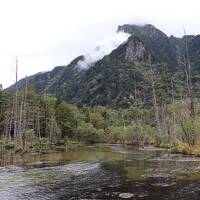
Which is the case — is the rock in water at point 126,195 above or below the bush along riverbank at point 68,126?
below

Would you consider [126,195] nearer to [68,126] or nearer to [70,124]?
[68,126]

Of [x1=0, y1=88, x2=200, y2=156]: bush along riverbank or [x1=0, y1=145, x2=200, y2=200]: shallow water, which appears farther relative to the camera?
[x1=0, y1=88, x2=200, y2=156]: bush along riverbank

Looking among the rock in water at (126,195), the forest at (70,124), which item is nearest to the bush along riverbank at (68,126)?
the forest at (70,124)

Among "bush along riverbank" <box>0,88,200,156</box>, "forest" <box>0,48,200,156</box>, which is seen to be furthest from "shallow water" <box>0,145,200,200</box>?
"bush along riverbank" <box>0,88,200,156</box>

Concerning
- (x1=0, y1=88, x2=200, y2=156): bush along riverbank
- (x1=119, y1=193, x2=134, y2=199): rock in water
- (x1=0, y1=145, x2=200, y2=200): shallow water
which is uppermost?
(x1=0, y1=88, x2=200, y2=156): bush along riverbank

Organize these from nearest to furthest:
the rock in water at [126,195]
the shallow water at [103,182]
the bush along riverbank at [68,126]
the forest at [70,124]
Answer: the rock in water at [126,195], the shallow water at [103,182], the forest at [70,124], the bush along riverbank at [68,126]

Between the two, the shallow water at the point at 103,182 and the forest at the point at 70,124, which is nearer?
the shallow water at the point at 103,182

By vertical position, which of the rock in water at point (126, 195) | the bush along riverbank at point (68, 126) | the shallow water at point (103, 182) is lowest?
the rock in water at point (126, 195)

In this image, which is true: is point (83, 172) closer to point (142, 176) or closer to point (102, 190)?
point (142, 176)

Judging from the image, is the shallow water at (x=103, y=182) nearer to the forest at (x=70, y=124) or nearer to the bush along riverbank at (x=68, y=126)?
the forest at (x=70, y=124)

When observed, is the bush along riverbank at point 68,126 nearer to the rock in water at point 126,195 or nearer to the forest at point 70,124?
the forest at point 70,124

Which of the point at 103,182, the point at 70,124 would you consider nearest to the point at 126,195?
the point at 103,182

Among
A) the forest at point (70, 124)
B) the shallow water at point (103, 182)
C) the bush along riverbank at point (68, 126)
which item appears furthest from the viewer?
the bush along riverbank at point (68, 126)

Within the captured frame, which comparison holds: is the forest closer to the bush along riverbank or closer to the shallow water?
the bush along riverbank
